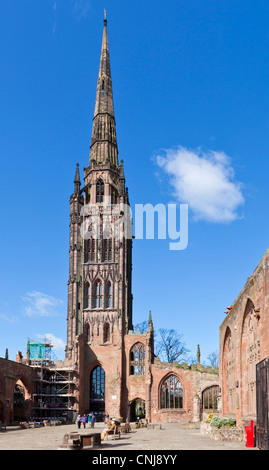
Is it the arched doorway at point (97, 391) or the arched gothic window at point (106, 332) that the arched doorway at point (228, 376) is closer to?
the arched doorway at point (97, 391)

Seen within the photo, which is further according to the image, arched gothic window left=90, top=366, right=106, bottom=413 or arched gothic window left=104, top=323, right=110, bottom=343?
arched gothic window left=104, top=323, right=110, bottom=343

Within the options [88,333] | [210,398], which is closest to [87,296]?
[88,333]

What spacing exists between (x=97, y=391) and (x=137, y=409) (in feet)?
24.0

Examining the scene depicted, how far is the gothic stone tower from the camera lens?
60.3 m

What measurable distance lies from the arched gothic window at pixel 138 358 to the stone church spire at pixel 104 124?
2609cm

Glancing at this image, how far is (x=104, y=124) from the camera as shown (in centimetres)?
7669

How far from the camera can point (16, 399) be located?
55.6 metres

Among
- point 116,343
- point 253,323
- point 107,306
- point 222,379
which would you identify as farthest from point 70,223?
point 253,323

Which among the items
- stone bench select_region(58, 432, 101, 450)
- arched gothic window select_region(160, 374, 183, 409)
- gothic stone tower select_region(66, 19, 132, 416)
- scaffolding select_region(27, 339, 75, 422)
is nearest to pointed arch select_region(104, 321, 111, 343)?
gothic stone tower select_region(66, 19, 132, 416)

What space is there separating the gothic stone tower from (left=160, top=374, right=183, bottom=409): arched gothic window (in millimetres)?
4993

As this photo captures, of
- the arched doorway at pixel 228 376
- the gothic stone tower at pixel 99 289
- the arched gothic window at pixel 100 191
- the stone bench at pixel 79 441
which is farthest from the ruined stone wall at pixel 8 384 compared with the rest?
the arched gothic window at pixel 100 191

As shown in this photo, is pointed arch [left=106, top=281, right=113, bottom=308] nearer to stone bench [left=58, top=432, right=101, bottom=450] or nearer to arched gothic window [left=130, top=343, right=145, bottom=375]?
arched gothic window [left=130, top=343, right=145, bottom=375]

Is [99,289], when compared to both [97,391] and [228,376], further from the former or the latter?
[228,376]
